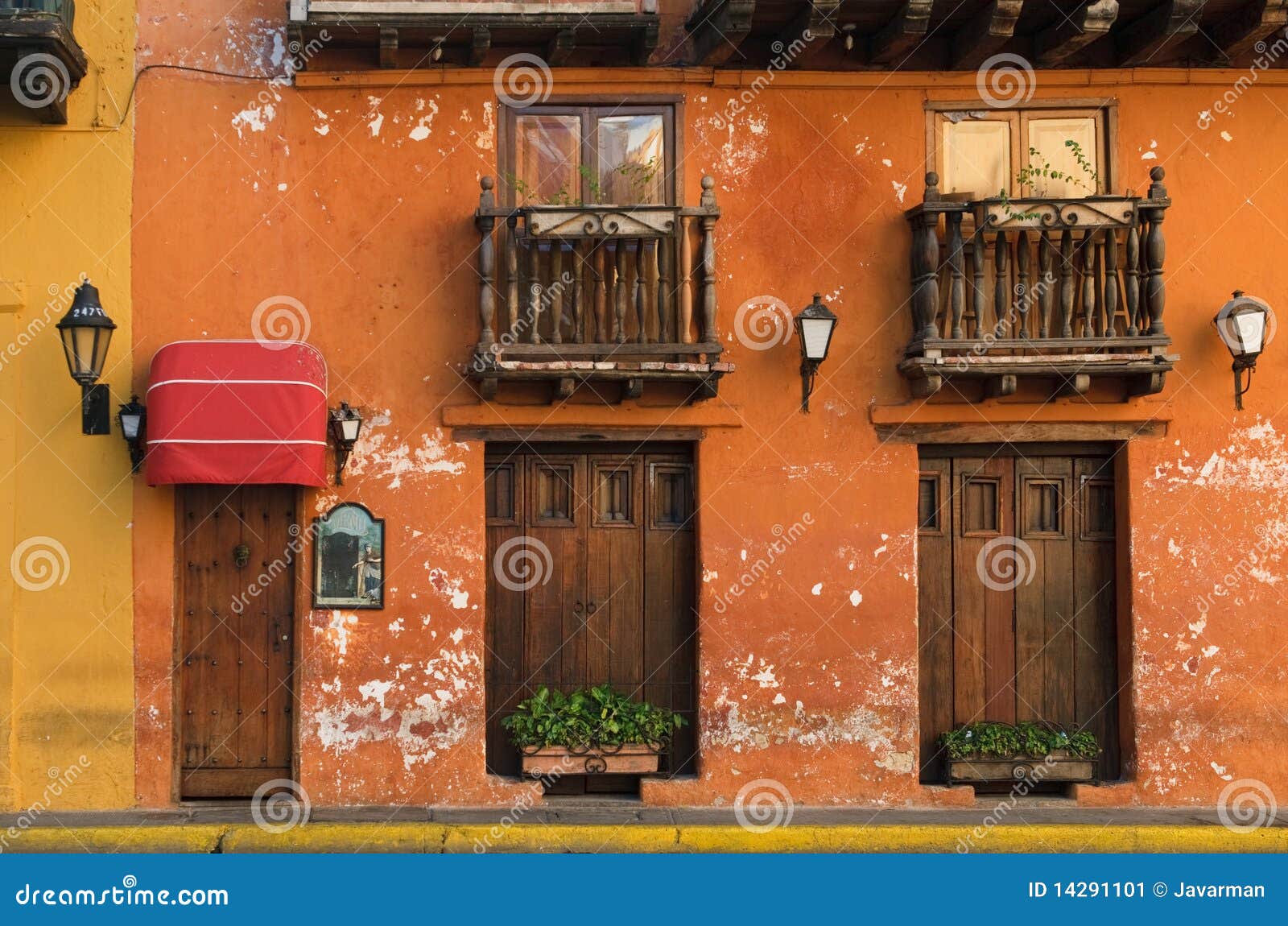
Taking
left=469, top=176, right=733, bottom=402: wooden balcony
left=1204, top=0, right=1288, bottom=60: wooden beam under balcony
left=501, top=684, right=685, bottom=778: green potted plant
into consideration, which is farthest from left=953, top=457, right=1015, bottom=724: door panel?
left=1204, top=0, right=1288, bottom=60: wooden beam under balcony

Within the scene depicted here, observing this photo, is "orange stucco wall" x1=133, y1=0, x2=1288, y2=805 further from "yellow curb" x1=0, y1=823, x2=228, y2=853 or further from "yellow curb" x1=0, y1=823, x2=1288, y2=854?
"yellow curb" x1=0, y1=823, x2=228, y2=853

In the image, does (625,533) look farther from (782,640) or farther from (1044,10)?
(1044,10)

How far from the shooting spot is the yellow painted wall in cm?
931

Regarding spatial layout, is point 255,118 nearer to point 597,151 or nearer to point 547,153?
point 547,153

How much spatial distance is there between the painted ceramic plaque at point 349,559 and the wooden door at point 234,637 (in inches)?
9.6

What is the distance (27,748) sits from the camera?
9.30 meters

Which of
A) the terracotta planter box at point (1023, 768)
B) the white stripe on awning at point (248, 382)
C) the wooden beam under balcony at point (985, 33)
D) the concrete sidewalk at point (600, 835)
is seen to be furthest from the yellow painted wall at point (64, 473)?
the wooden beam under balcony at point (985, 33)

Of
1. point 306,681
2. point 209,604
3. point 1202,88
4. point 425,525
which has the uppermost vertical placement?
point 1202,88

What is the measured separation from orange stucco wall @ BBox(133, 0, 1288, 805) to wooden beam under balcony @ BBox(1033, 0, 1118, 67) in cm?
91

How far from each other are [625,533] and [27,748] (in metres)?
4.80

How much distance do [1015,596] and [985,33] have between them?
4339 mm

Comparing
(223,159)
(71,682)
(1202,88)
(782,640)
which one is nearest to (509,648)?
(782,640)

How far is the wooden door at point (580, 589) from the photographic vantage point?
9734 mm

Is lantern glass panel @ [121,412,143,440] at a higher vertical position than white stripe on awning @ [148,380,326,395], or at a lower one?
lower
